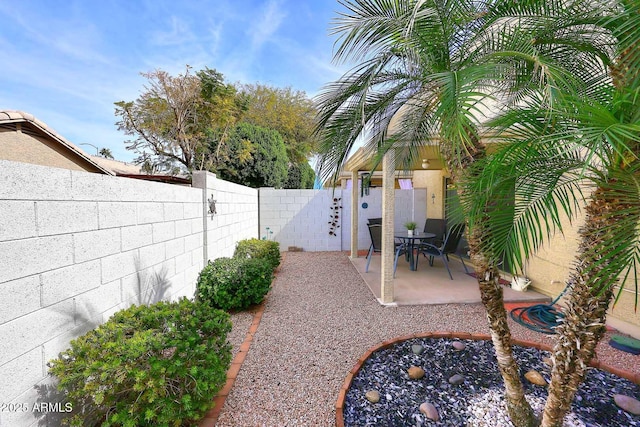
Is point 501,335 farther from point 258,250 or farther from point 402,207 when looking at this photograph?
point 402,207

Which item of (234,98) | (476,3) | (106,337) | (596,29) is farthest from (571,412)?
(234,98)

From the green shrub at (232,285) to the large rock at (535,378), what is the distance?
3.28 meters

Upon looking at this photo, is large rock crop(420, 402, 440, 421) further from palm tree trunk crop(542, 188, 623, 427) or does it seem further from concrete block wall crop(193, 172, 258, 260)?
concrete block wall crop(193, 172, 258, 260)

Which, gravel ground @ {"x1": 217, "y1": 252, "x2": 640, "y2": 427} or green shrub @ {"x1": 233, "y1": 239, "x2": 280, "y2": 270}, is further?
green shrub @ {"x1": 233, "y1": 239, "x2": 280, "y2": 270}

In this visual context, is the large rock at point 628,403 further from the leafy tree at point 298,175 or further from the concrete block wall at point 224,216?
the leafy tree at point 298,175

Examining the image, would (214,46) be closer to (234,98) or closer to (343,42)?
(234,98)

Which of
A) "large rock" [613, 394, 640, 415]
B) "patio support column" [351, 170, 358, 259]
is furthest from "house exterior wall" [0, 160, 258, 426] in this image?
"patio support column" [351, 170, 358, 259]

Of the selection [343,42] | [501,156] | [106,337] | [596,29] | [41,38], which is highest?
[41,38]

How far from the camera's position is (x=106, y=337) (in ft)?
6.23

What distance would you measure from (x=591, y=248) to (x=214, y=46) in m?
9.59

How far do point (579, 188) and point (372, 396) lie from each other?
6.77 ft

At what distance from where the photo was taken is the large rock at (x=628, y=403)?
6.97ft

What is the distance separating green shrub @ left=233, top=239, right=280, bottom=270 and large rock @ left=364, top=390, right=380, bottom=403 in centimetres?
389

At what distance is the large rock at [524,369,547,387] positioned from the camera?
245 cm
